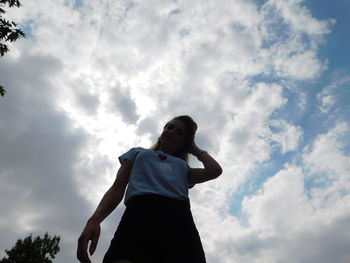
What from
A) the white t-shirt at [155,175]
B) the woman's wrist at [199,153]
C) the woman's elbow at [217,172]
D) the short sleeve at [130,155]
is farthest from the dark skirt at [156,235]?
the woman's wrist at [199,153]

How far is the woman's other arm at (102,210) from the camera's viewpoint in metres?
1.98

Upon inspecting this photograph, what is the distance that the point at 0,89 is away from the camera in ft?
22.4

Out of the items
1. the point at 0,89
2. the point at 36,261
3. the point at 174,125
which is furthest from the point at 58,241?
the point at 174,125

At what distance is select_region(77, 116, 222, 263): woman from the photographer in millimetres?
2055

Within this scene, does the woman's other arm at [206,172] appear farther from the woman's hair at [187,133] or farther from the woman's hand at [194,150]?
the woman's hair at [187,133]

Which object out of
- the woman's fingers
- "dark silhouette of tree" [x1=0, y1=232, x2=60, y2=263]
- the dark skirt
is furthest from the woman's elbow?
"dark silhouette of tree" [x1=0, y1=232, x2=60, y2=263]

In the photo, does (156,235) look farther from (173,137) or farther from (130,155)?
(173,137)

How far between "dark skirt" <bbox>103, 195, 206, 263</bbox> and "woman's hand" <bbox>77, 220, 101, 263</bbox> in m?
0.13

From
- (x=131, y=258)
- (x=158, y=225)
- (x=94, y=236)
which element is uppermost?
(x=158, y=225)

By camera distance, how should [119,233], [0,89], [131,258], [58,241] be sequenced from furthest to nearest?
[58,241], [0,89], [119,233], [131,258]

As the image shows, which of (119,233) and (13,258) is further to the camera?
(13,258)

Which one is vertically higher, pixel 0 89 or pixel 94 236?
pixel 0 89

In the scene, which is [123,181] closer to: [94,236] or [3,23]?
[94,236]

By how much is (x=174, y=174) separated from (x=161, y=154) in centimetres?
33
